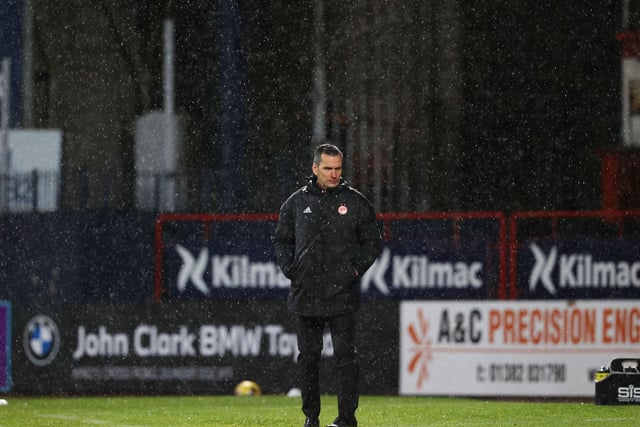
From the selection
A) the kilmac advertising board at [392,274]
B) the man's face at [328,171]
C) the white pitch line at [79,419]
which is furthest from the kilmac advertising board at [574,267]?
the man's face at [328,171]

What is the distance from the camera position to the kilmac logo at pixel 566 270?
60.4 ft

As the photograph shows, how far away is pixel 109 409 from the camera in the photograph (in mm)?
15594

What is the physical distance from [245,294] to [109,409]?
342 cm

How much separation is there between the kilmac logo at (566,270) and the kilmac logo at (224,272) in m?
2.71

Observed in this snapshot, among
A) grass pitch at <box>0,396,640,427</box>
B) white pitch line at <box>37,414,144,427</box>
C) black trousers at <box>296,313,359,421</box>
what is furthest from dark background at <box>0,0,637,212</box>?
black trousers at <box>296,313,359,421</box>

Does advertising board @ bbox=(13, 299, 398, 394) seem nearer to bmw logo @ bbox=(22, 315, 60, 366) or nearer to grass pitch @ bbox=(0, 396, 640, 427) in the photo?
bmw logo @ bbox=(22, 315, 60, 366)

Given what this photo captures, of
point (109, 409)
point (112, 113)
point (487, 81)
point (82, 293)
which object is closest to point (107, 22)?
point (112, 113)

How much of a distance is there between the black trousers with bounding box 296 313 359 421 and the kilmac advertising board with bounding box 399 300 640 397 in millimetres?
5908

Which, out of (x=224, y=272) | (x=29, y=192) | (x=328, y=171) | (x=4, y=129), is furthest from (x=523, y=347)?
(x=4, y=129)

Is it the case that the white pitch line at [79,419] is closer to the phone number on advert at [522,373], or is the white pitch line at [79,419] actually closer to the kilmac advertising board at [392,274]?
the kilmac advertising board at [392,274]

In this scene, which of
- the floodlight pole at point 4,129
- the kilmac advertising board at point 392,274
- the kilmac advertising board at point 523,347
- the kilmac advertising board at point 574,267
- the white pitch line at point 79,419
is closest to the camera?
the white pitch line at point 79,419

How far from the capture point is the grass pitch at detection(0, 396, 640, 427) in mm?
12672

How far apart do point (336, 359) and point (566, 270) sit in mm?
7330

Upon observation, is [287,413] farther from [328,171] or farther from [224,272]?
[224,272]
